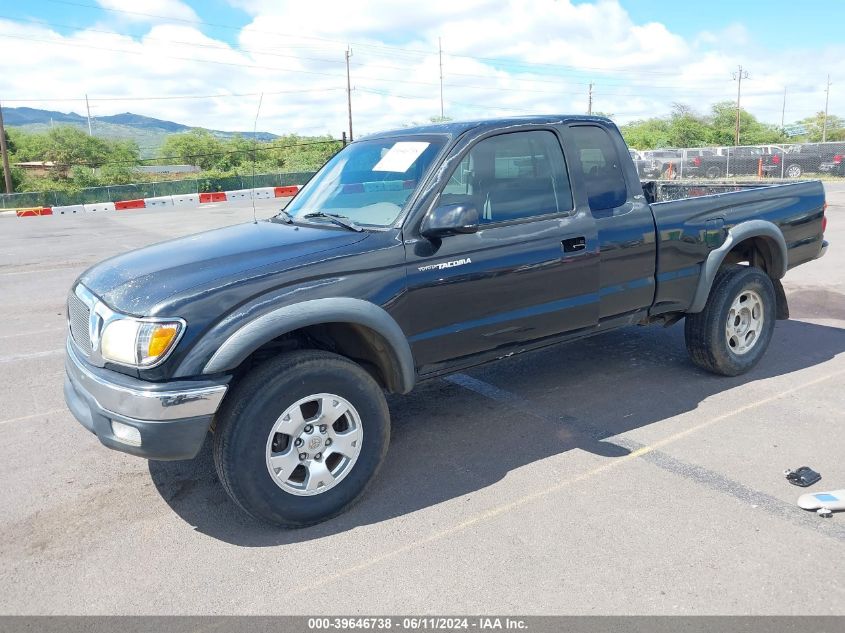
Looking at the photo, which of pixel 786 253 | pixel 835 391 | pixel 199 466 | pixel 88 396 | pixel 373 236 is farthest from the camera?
pixel 786 253

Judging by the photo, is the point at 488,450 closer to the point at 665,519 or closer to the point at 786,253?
the point at 665,519

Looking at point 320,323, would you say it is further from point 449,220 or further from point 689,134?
point 689,134

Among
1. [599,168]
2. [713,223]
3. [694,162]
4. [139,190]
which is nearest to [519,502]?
[599,168]

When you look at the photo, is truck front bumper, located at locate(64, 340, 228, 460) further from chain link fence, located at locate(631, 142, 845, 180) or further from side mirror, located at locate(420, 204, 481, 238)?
chain link fence, located at locate(631, 142, 845, 180)

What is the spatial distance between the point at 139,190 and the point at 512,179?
3660cm

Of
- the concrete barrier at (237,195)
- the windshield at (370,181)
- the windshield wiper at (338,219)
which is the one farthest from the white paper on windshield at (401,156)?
the concrete barrier at (237,195)

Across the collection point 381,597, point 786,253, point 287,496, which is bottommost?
point 381,597

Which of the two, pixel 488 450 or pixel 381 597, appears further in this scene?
pixel 488 450

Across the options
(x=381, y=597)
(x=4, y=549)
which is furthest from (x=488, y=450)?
(x=4, y=549)

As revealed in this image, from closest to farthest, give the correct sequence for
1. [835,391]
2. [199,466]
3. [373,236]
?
[373,236] → [199,466] → [835,391]

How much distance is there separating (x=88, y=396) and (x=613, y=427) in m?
3.07

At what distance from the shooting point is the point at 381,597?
9.40 feet

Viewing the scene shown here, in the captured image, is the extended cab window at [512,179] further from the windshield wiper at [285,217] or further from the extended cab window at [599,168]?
the windshield wiper at [285,217]

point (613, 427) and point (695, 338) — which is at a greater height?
point (695, 338)
